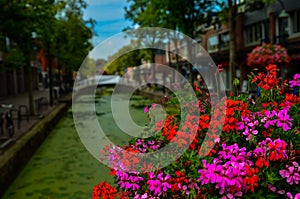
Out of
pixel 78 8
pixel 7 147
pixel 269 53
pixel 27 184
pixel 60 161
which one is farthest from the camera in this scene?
pixel 78 8

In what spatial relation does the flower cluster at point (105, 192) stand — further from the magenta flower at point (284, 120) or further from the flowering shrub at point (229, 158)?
the magenta flower at point (284, 120)

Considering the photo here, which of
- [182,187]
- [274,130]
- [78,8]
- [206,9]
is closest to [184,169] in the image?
[182,187]

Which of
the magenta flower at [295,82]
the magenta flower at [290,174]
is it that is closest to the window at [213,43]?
the magenta flower at [295,82]

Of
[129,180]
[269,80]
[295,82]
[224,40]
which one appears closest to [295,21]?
[224,40]

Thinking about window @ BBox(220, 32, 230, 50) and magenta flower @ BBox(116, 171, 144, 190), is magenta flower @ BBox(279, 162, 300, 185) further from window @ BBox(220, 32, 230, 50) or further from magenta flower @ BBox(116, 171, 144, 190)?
window @ BBox(220, 32, 230, 50)

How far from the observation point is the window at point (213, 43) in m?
38.4

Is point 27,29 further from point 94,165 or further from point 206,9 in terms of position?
point 206,9

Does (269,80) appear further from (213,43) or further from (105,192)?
(213,43)

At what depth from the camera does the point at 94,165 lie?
356 inches

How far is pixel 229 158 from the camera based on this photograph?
282 cm

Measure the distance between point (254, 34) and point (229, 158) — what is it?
31503mm

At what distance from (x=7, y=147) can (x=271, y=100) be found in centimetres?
722

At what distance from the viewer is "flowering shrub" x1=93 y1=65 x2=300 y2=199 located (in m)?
2.65

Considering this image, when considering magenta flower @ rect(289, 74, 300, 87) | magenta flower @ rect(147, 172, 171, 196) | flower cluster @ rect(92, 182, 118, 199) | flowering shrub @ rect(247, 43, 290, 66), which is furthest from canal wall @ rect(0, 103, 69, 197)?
flowering shrub @ rect(247, 43, 290, 66)
